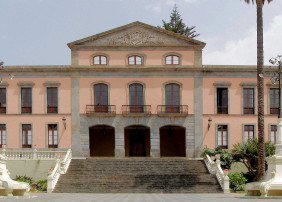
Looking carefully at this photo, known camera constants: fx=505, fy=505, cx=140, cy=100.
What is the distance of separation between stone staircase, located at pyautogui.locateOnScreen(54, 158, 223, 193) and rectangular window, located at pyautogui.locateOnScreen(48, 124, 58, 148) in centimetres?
335

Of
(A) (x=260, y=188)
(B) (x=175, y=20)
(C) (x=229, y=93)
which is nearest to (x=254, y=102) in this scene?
(C) (x=229, y=93)

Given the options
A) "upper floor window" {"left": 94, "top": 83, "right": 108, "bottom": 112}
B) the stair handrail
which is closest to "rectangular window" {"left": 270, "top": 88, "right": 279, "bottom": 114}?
"upper floor window" {"left": 94, "top": 83, "right": 108, "bottom": 112}

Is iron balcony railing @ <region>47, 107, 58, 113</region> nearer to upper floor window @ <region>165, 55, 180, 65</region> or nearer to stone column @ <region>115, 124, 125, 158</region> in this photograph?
stone column @ <region>115, 124, 125, 158</region>

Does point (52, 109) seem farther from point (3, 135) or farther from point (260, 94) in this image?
point (260, 94)

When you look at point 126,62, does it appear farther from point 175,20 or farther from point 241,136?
point 175,20

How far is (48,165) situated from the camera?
32594 mm

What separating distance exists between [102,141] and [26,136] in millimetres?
5665

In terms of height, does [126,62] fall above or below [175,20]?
below

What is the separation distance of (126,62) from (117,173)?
940 centimetres

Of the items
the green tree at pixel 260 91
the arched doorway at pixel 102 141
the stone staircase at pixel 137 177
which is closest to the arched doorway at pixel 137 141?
the arched doorway at pixel 102 141

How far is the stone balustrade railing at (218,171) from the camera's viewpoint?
2773cm

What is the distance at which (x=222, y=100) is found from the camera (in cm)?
3725

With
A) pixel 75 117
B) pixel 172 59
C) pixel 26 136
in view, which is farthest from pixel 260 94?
pixel 26 136

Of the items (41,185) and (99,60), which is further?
(99,60)
